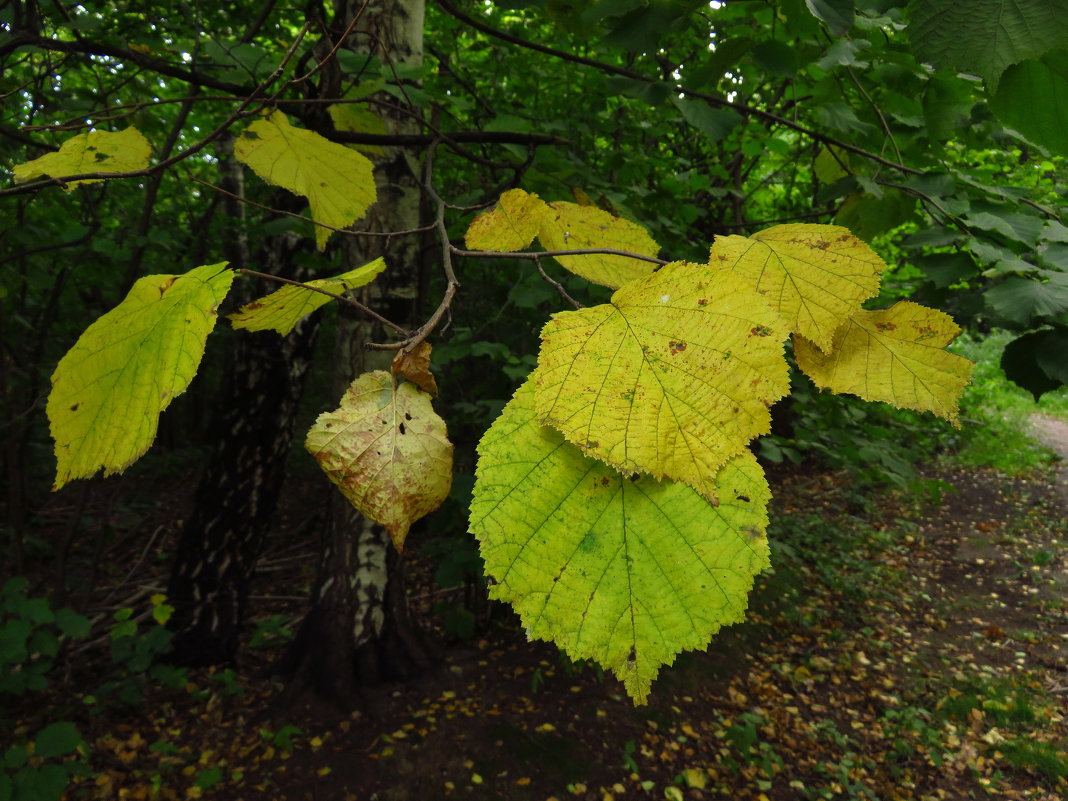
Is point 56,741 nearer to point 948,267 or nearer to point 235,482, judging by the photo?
point 235,482

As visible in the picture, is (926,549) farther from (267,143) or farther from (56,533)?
(56,533)

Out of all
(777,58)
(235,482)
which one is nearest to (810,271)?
(777,58)

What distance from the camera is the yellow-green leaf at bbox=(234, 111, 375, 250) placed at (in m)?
1.10

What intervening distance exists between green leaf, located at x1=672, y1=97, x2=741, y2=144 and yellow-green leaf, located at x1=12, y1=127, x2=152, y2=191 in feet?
4.83

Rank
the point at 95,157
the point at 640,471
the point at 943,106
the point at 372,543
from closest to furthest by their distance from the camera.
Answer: the point at 640,471, the point at 95,157, the point at 943,106, the point at 372,543

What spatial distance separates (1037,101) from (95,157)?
1657 millimetres

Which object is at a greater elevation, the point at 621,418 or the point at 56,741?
the point at 621,418

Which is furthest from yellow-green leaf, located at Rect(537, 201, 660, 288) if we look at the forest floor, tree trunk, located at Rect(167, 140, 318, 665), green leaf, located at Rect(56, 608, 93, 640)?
green leaf, located at Rect(56, 608, 93, 640)

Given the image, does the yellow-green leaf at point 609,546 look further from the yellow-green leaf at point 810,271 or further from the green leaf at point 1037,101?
the green leaf at point 1037,101

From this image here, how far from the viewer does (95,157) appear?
1.06 meters

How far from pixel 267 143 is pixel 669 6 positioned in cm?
114

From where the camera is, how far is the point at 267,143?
1110 millimetres

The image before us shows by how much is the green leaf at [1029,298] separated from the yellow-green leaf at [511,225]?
988 mm

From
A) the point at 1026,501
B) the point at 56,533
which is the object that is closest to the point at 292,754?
the point at 56,533
